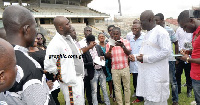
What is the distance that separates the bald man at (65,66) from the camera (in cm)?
257

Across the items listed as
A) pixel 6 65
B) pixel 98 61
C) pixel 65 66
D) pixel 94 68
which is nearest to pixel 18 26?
pixel 6 65

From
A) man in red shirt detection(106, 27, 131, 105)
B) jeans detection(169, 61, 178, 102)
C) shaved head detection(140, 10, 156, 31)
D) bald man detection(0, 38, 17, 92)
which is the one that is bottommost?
jeans detection(169, 61, 178, 102)

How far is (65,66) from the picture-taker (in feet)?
8.42

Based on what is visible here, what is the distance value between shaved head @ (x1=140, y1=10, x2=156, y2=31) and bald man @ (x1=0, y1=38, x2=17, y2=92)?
215 cm

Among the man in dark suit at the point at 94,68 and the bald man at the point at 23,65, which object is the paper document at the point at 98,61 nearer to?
the man in dark suit at the point at 94,68

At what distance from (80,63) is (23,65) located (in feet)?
5.51

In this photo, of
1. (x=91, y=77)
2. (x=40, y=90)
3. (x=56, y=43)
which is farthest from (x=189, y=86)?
(x=40, y=90)

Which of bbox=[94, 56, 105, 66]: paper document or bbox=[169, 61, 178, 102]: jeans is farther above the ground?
bbox=[94, 56, 105, 66]: paper document

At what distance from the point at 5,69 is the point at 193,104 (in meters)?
4.23

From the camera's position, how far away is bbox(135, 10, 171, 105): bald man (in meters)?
2.53

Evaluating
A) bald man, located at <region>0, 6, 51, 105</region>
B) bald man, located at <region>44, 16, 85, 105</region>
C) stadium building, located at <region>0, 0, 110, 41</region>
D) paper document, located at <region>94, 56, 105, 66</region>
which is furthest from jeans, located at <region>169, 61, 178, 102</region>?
stadium building, located at <region>0, 0, 110, 41</region>

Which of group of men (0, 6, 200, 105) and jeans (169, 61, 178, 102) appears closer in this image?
group of men (0, 6, 200, 105)

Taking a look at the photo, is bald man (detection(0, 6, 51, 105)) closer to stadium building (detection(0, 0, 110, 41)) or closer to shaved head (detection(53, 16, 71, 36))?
shaved head (detection(53, 16, 71, 36))

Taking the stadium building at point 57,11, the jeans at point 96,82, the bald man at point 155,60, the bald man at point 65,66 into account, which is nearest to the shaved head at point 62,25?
the bald man at point 65,66
